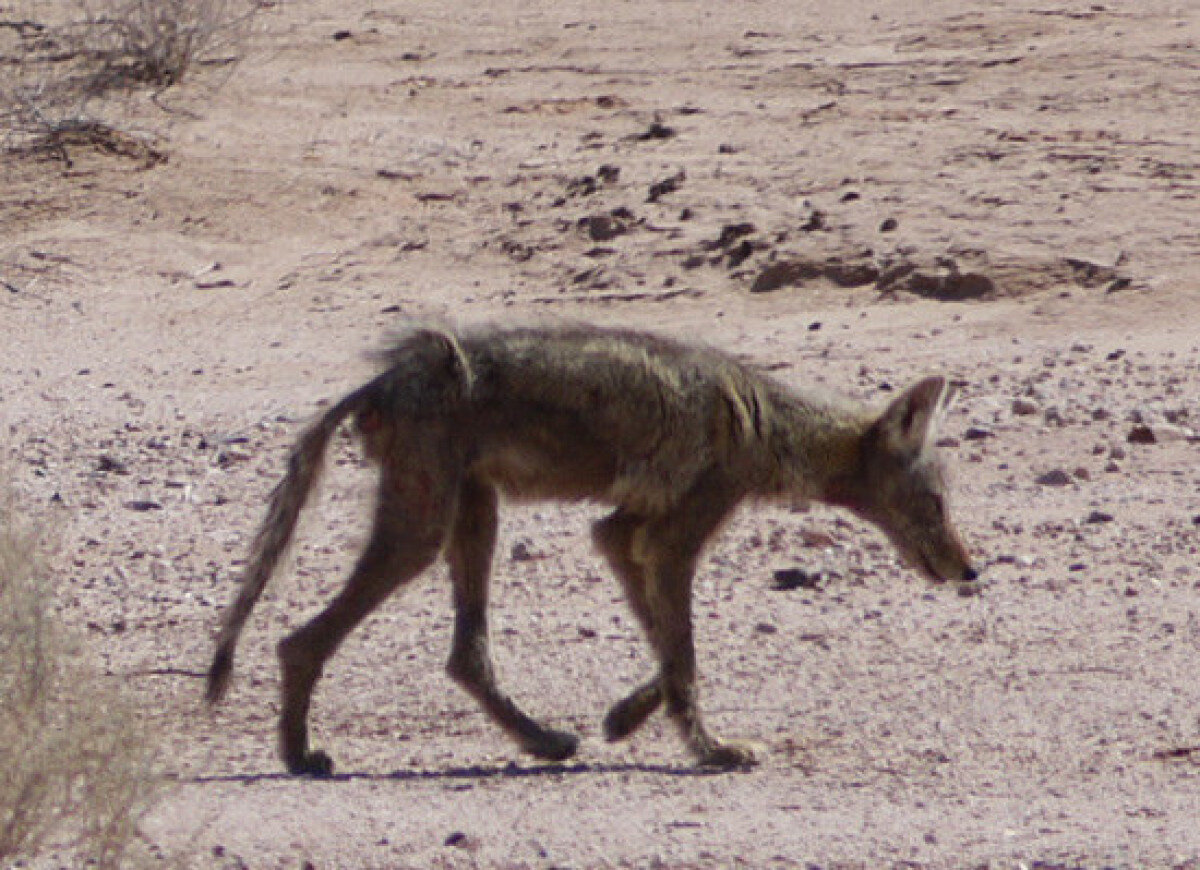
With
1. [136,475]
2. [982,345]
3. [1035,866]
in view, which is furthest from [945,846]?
[982,345]

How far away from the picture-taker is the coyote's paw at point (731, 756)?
741cm

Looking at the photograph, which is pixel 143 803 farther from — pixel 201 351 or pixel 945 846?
pixel 201 351

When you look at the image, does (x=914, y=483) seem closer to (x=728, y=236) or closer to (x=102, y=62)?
(x=728, y=236)

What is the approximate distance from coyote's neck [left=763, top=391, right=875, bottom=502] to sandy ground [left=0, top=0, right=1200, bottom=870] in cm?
29

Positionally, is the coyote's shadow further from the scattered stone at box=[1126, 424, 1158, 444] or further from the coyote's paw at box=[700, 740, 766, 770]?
the scattered stone at box=[1126, 424, 1158, 444]

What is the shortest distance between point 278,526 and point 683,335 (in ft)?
11.5

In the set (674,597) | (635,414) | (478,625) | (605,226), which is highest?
(635,414)

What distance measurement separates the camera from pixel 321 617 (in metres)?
7.43

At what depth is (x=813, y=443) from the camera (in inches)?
314

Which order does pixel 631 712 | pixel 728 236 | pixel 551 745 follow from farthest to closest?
1. pixel 728 236
2. pixel 631 712
3. pixel 551 745

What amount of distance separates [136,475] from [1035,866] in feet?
20.6

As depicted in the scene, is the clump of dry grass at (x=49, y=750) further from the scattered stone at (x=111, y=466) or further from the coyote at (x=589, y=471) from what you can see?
the scattered stone at (x=111, y=466)

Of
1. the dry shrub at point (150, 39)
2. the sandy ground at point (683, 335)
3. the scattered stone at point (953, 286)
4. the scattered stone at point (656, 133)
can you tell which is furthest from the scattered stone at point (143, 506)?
the dry shrub at point (150, 39)

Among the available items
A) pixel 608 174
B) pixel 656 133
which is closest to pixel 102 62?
pixel 656 133
